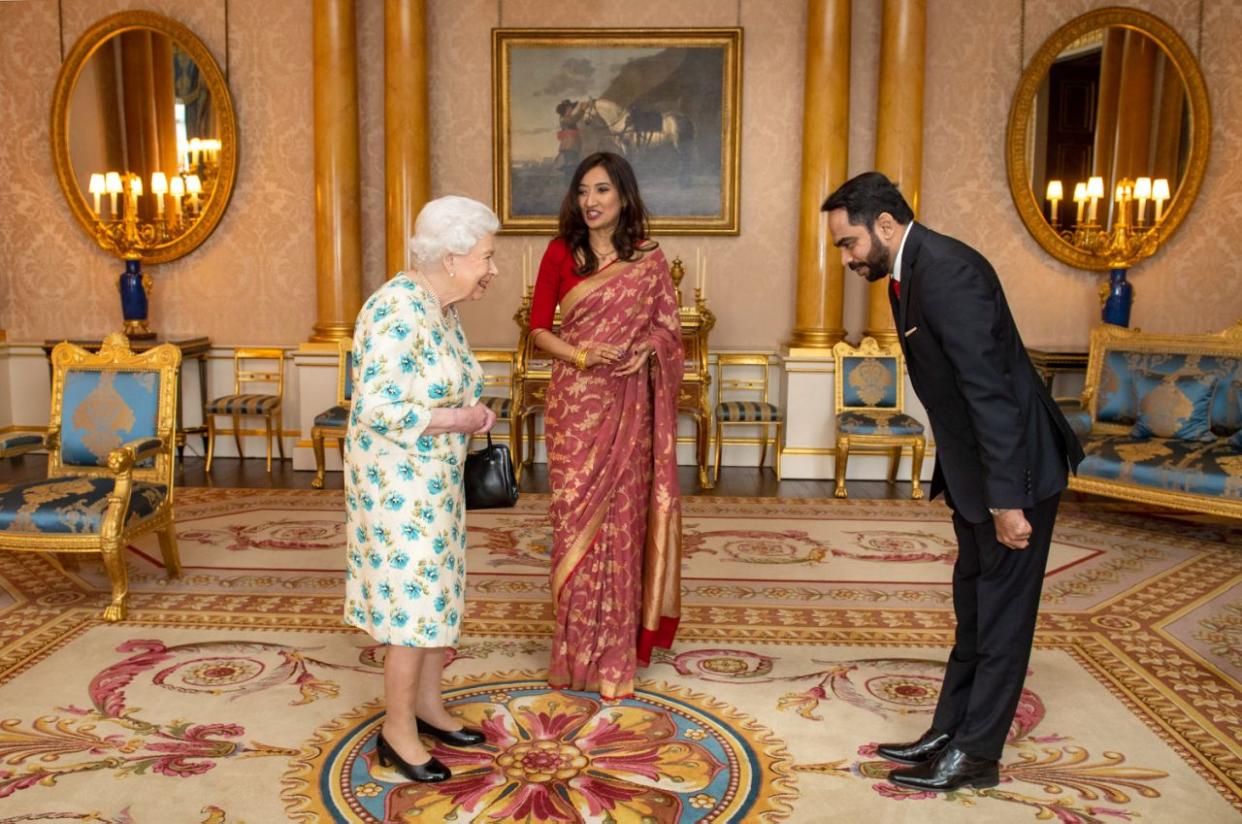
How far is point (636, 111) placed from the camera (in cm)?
768

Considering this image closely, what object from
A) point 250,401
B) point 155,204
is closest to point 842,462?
point 250,401

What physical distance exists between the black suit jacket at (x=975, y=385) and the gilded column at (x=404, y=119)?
5442 millimetres

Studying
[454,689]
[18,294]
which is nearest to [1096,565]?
[454,689]

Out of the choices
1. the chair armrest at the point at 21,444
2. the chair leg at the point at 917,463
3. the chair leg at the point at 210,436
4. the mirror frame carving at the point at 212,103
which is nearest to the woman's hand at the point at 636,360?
the chair armrest at the point at 21,444

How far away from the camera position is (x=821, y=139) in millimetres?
7375

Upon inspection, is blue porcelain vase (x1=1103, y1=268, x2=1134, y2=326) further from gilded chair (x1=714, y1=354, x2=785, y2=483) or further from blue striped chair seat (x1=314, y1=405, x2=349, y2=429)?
blue striped chair seat (x1=314, y1=405, x2=349, y2=429)

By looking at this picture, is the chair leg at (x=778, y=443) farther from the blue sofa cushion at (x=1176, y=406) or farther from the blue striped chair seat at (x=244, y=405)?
the blue striped chair seat at (x=244, y=405)

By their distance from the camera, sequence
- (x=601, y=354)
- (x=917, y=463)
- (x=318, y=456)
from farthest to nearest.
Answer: (x=318, y=456) → (x=917, y=463) → (x=601, y=354)

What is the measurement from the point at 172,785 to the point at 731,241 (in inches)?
231

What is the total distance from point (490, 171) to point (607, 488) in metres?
4.95

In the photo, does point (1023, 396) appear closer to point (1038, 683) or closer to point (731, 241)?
point (1038, 683)

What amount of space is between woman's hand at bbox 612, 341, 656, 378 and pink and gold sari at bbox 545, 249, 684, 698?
0.07ft

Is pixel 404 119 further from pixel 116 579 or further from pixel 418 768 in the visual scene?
pixel 418 768

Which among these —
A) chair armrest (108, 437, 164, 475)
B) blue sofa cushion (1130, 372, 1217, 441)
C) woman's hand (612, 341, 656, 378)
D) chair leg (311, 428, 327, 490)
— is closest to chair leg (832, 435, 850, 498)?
blue sofa cushion (1130, 372, 1217, 441)
